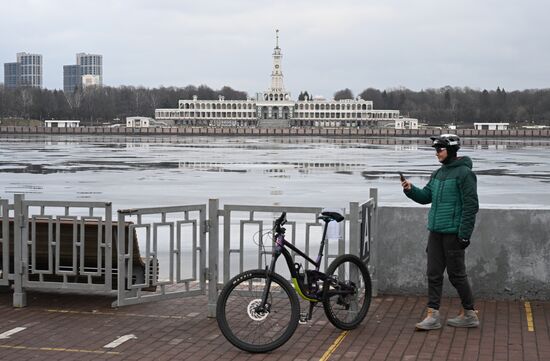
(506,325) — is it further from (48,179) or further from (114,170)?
(114,170)

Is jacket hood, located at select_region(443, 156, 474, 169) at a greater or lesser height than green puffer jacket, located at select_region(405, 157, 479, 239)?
greater

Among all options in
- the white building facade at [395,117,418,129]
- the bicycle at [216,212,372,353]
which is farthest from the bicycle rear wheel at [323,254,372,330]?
the white building facade at [395,117,418,129]

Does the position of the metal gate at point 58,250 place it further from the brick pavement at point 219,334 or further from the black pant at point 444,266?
the black pant at point 444,266

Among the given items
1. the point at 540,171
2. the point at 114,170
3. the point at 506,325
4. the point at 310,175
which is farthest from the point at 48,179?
the point at 506,325

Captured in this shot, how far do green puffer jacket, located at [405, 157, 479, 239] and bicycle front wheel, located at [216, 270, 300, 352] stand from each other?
178 centimetres

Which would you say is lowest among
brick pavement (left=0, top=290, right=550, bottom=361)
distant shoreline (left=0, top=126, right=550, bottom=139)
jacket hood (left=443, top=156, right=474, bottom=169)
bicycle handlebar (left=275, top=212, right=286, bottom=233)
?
brick pavement (left=0, top=290, right=550, bottom=361)

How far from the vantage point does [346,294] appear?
330 inches

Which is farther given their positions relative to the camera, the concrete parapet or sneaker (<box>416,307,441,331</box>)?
the concrete parapet

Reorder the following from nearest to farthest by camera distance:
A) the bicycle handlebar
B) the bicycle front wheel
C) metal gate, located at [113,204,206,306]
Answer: the bicycle front wheel
the bicycle handlebar
metal gate, located at [113,204,206,306]

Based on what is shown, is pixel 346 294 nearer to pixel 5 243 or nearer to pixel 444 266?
pixel 444 266

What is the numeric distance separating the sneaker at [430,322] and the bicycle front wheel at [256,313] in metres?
1.37

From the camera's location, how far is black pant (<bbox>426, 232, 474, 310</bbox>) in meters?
8.44

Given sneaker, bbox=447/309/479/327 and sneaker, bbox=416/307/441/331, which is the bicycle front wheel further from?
sneaker, bbox=447/309/479/327

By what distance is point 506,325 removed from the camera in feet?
28.3
